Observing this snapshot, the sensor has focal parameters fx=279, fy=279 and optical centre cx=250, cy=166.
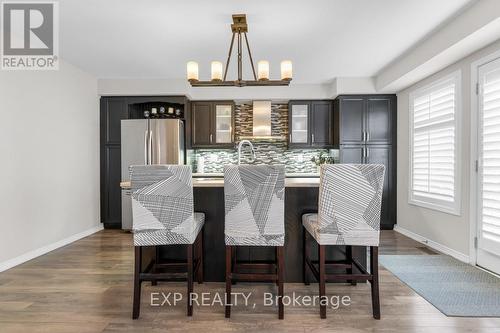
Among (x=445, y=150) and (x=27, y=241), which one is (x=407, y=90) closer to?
(x=445, y=150)

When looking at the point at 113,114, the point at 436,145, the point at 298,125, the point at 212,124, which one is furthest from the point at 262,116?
the point at 436,145

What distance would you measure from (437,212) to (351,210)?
236 centimetres

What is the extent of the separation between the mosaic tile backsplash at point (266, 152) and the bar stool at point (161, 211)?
10.9 feet

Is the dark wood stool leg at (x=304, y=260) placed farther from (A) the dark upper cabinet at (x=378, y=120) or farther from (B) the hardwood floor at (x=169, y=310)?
(A) the dark upper cabinet at (x=378, y=120)

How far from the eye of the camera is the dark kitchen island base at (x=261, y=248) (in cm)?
254

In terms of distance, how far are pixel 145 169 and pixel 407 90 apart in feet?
13.7

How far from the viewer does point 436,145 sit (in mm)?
3639

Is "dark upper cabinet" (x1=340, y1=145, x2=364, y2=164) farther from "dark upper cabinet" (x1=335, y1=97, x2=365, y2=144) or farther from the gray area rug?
the gray area rug

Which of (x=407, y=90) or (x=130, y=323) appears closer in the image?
(x=130, y=323)

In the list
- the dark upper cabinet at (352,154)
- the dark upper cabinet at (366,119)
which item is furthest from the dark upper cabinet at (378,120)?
the dark upper cabinet at (352,154)

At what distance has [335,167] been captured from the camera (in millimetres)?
1959

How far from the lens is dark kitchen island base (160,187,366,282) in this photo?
2.54 m

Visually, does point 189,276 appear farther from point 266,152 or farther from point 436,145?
point 266,152

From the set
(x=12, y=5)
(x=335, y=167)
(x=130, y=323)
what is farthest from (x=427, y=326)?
(x=12, y=5)
